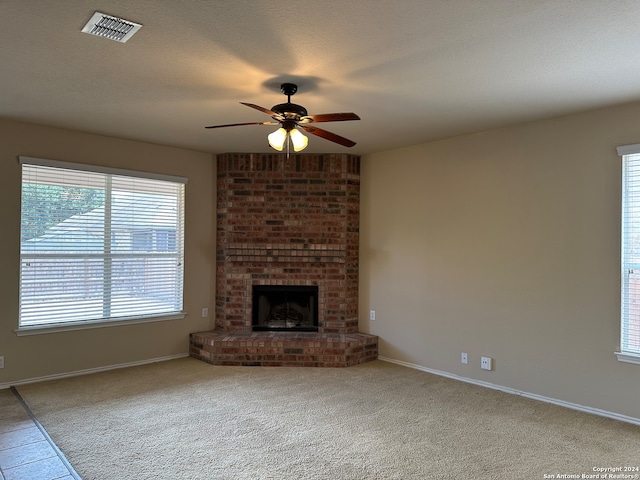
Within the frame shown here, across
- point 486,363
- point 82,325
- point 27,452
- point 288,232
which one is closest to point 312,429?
point 27,452

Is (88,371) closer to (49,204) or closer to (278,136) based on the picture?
(49,204)

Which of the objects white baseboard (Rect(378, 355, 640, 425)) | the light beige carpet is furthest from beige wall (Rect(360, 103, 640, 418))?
the light beige carpet

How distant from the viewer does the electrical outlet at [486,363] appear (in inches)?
164

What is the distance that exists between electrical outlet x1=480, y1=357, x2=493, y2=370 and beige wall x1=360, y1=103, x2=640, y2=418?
0.14 ft

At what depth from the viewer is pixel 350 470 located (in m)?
2.57

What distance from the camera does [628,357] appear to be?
333 centimetres

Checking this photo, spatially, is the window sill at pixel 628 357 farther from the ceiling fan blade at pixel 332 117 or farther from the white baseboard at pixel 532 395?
the ceiling fan blade at pixel 332 117

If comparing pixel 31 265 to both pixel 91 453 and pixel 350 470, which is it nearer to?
pixel 91 453

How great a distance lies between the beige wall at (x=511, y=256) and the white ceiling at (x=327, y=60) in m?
0.39

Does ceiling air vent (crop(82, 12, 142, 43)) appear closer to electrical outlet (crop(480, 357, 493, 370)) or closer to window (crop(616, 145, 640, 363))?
window (crop(616, 145, 640, 363))

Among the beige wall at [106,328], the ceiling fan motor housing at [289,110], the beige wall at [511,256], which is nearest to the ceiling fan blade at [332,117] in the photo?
the ceiling fan motor housing at [289,110]

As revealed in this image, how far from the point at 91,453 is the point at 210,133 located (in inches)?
119

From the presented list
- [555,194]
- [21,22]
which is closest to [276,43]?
[21,22]

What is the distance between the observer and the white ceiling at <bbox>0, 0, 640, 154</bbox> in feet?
6.86
